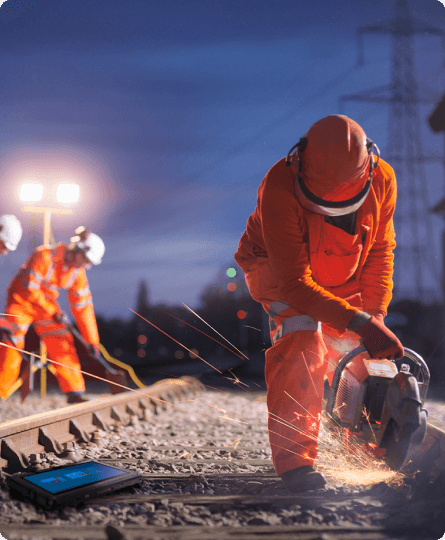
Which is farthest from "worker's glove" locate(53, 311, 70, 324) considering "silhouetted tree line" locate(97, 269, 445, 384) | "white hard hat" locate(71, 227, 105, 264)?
"silhouetted tree line" locate(97, 269, 445, 384)

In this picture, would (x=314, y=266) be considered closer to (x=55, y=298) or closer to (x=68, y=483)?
(x=68, y=483)

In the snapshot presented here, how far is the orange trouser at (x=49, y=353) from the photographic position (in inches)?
158

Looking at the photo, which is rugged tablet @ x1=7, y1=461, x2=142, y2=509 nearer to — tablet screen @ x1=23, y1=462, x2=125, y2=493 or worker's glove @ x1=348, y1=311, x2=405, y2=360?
tablet screen @ x1=23, y1=462, x2=125, y2=493

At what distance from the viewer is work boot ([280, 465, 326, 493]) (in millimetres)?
1866

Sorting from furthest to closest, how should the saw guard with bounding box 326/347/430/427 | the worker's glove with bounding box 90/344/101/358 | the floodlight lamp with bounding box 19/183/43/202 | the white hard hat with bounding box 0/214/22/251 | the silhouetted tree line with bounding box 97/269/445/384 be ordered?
1. the silhouetted tree line with bounding box 97/269/445/384
2. the worker's glove with bounding box 90/344/101/358
3. the floodlight lamp with bounding box 19/183/43/202
4. the white hard hat with bounding box 0/214/22/251
5. the saw guard with bounding box 326/347/430/427

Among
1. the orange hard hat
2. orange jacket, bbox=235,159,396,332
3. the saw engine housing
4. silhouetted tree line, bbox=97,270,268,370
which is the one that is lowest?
silhouetted tree line, bbox=97,270,268,370

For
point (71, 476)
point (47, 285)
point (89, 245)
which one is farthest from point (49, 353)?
point (71, 476)

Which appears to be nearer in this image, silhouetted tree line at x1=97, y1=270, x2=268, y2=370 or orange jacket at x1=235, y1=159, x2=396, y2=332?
orange jacket at x1=235, y1=159, x2=396, y2=332

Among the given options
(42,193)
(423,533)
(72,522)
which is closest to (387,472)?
(423,533)

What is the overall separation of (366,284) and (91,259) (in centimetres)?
274

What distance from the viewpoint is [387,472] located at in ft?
6.57

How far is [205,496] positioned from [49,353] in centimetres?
276

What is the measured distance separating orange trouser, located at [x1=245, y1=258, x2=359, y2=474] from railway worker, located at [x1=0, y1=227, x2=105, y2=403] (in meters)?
2.58

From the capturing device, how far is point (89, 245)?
4.14 m
